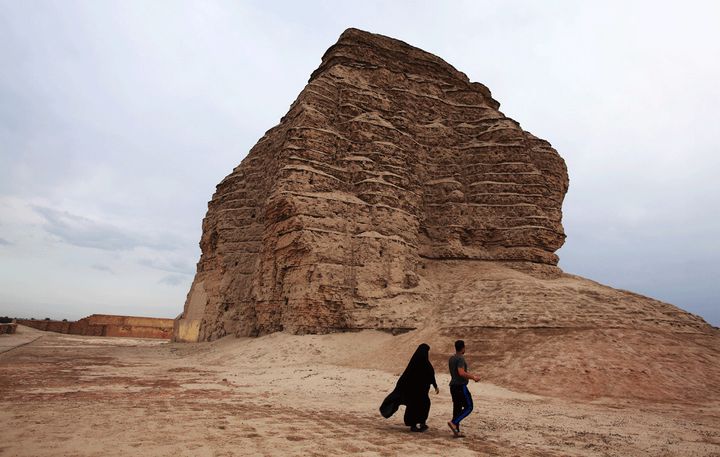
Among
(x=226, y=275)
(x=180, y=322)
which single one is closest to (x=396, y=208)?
(x=226, y=275)

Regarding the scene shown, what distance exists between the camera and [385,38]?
26188mm

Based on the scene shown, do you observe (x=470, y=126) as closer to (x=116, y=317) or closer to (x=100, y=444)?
(x=100, y=444)

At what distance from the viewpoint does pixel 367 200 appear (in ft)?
66.6

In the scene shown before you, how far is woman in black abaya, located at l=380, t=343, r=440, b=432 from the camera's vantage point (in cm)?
679

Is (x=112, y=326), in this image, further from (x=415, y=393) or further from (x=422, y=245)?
(x=415, y=393)

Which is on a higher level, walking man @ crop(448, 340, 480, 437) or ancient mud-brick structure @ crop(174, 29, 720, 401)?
ancient mud-brick structure @ crop(174, 29, 720, 401)

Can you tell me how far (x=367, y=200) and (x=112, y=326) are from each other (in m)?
34.8

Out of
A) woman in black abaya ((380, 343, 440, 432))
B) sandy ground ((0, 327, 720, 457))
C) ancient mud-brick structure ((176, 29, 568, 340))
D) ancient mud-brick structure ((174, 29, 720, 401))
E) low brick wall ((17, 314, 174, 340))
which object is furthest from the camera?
low brick wall ((17, 314, 174, 340))

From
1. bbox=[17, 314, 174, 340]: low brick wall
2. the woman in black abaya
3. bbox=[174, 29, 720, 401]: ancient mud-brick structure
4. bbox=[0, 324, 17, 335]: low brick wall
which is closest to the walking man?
the woman in black abaya

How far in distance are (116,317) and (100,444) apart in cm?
4552

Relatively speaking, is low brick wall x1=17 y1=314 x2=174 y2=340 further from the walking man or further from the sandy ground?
the walking man

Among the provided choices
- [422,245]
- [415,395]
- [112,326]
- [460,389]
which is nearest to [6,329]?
[112,326]

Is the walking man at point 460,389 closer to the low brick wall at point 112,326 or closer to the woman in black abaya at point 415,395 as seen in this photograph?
the woman in black abaya at point 415,395

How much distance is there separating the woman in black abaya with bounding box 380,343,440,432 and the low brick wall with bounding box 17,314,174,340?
1618 inches
